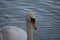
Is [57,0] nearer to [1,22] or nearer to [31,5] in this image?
[31,5]

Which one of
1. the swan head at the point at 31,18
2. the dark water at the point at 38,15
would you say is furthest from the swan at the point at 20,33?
the dark water at the point at 38,15

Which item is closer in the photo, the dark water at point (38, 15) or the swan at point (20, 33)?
the swan at point (20, 33)

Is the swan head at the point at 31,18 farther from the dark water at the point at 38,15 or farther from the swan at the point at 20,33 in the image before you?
the dark water at the point at 38,15

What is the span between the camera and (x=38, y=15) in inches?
101

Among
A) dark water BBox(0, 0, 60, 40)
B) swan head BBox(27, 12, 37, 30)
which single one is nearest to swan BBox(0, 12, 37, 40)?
swan head BBox(27, 12, 37, 30)

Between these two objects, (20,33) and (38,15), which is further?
(38,15)

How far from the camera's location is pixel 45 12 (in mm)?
2596

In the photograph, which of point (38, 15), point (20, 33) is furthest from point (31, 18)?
point (38, 15)

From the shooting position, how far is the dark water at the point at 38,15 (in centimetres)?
254

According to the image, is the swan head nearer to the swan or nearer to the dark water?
the swan

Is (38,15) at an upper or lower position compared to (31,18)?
lower

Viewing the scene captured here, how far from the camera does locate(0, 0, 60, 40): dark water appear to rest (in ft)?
8.34

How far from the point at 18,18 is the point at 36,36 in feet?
1.12

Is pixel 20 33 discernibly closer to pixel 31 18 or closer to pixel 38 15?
pixel 31 18
